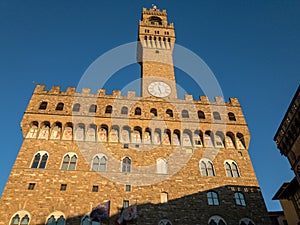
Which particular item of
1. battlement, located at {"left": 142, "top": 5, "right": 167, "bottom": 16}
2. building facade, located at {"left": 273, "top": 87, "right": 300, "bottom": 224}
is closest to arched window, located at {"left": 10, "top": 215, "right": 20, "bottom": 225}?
building facade, located at {"left": 273, "top": 87, "right": 300, "bottom": 224}

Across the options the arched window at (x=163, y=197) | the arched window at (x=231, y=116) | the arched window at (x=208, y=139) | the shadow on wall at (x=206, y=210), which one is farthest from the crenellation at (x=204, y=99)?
the arched window at (x=163, y=197)

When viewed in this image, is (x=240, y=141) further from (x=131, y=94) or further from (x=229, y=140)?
(x=131, y=94)

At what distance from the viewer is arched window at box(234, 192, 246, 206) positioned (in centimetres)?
1852

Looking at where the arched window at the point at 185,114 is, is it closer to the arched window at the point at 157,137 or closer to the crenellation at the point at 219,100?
the arched window at the point at 157,137

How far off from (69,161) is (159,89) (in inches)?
409

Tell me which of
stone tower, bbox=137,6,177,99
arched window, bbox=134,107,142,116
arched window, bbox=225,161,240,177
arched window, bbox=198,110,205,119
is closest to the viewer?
arched window, bbox=225,161,240,177

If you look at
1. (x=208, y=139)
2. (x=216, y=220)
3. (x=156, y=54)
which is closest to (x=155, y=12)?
(x=156, y=54)

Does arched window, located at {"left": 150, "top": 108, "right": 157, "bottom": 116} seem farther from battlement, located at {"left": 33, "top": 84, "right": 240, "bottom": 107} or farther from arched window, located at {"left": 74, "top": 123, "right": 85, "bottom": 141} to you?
arched window, located at {"left": 74, "top": 123, "right": 85, "bottom": 141}

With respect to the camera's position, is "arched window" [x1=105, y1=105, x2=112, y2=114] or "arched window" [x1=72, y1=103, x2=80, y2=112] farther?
"arched window" [x1=105, y1=105, x2=112, y2=114]

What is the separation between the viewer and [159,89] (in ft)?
84.2

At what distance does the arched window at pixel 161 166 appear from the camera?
1977 cm

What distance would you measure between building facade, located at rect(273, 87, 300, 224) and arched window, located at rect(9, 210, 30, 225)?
60.7ft

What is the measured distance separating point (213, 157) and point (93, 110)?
9841 mm

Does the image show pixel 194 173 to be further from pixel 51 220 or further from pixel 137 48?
pixel 137 48
